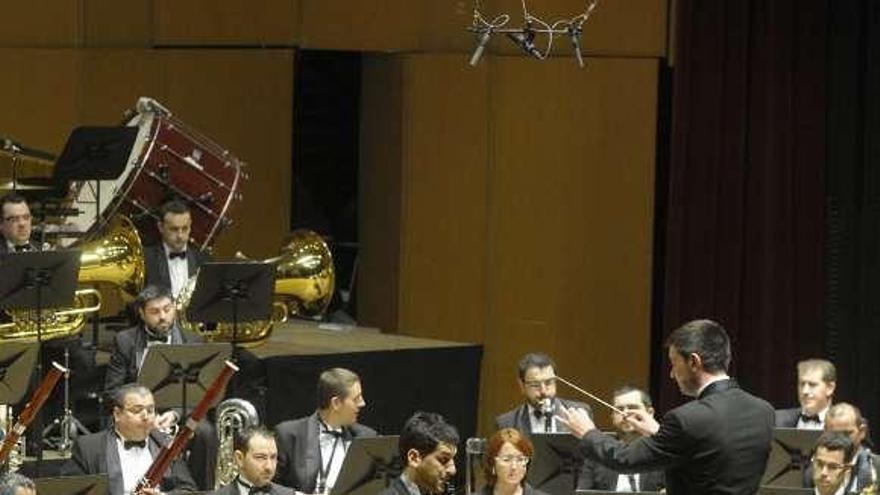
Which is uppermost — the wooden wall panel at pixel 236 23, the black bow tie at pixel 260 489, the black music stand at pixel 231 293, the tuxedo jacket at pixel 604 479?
the wooden wall panel at pixel 236 23

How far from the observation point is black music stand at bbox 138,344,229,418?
9945 millimetres

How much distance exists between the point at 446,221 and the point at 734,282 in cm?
175

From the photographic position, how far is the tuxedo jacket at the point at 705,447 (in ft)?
23.3

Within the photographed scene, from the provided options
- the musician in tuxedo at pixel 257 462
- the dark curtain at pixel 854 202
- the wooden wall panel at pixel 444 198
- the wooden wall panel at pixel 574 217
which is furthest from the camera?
the wooden wall panel at pixel 444 198

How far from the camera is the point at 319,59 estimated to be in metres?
14.2

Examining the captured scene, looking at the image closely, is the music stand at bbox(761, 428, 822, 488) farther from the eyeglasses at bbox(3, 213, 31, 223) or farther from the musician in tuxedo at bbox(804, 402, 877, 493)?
the eyeglasses at bbox(3, 213, 31, 223)

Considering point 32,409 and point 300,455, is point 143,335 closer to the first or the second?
point 300,455

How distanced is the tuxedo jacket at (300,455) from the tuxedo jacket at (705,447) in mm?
3003

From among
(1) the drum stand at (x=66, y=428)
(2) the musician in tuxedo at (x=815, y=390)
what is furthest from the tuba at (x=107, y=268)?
(2) the musician in tuxedo at (x=815, y=390)

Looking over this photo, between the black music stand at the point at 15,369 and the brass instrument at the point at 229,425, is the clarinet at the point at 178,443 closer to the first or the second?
the black music stand at the point at 15,369

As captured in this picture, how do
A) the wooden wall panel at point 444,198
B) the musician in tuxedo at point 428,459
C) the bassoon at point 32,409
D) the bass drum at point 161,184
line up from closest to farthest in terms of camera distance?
the bassoon at point 32,409
the musician in tuxedo at point 428,459
the bass drum at point 161,184
the wooden wall panel at point 444,198

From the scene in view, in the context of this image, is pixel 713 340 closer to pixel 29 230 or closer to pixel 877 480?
pixel 877 480

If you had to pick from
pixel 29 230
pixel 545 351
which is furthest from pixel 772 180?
pixel 29 230

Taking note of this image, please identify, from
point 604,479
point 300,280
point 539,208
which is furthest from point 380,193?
point 604,479
